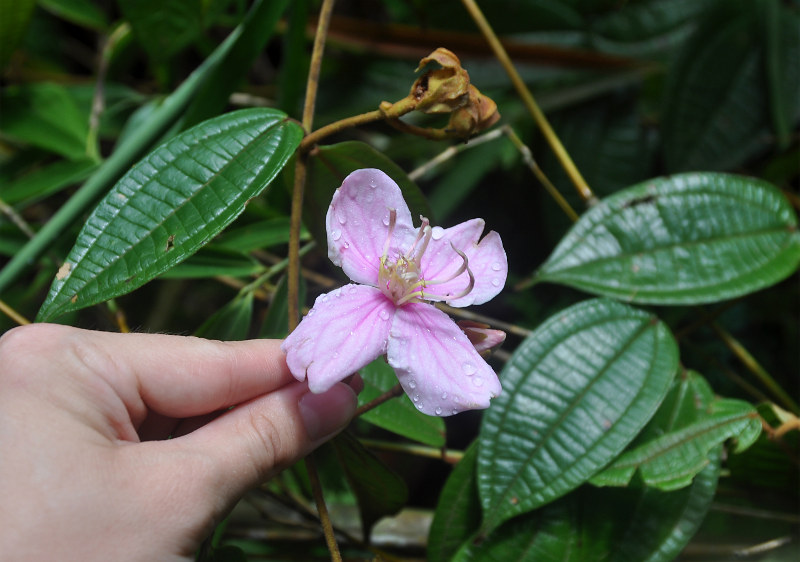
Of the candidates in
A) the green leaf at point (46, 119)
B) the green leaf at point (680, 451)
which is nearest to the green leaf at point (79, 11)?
the green leaf at point (46, 119)

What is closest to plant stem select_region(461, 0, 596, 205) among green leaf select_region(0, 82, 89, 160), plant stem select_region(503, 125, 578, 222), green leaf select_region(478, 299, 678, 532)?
plant stem select_region(503, 125, 578, 222)

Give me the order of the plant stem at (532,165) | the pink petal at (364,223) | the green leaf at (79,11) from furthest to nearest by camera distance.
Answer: the green leaf at (79,11) → the plant stem at (532,165) → the pink petal at (364,223)

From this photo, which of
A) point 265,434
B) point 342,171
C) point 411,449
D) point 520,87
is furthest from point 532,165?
point 265,434

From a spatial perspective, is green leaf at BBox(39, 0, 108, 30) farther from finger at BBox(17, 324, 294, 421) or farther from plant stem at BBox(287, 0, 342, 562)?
finger at BBox(17, 324, 294, 421)

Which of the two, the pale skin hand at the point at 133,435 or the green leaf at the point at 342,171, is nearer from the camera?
the pale skin hand at the point at 133,435

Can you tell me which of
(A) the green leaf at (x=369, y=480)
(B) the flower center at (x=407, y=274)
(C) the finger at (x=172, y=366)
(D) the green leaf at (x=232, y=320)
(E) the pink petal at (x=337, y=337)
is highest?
(B) the flower center at (x=407, y=274)

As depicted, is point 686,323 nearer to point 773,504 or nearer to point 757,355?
point 757,355

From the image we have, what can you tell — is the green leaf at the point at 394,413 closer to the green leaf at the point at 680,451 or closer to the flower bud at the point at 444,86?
the green leaf at the point at 680,451
